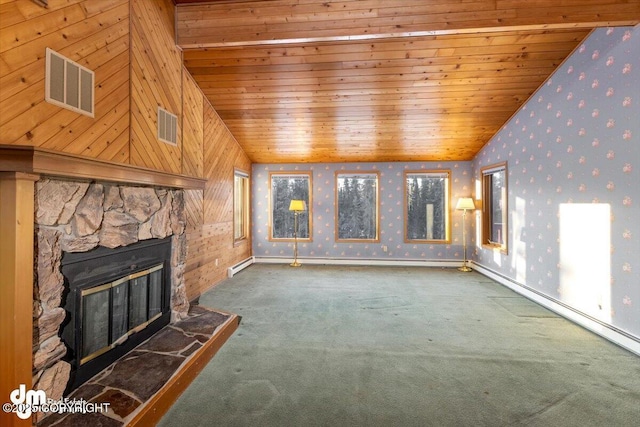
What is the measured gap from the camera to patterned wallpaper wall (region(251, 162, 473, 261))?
656 centimetres

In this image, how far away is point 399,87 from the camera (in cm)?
420

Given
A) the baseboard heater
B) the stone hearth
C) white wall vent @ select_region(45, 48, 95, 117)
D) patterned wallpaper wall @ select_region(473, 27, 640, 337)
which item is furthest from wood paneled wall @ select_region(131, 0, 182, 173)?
patterned wallpaper wall @ select_region(473, 27, 640, 337)

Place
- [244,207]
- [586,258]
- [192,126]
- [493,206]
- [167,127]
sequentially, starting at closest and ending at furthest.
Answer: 1. [167,127]
2. [586,258]
3. [192,126]
4. [493,206]
5. [244,207]

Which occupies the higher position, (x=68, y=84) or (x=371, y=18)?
(x=371, y=18)

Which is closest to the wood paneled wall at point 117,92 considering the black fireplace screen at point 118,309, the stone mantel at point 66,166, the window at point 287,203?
the stone mantel at point 66,166

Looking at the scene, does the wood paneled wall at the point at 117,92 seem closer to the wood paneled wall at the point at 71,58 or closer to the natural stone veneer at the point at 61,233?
the wood paneled wall at the point at 71,58

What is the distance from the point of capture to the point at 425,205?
672 cm

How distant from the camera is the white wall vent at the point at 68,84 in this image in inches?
75.5

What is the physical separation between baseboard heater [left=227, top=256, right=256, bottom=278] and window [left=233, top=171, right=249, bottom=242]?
49 centimetres

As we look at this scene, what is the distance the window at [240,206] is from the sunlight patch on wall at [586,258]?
16.9 ft

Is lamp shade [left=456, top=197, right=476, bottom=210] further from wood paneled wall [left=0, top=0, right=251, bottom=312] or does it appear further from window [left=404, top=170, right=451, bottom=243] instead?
wood paneled wall [left=0, top=0, right=251, bottom=312]

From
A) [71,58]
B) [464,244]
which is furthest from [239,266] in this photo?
[464,244]

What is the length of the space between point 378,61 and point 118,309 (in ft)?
12.4

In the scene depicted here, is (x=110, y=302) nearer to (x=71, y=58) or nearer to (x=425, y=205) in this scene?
(x=71, y=58)
